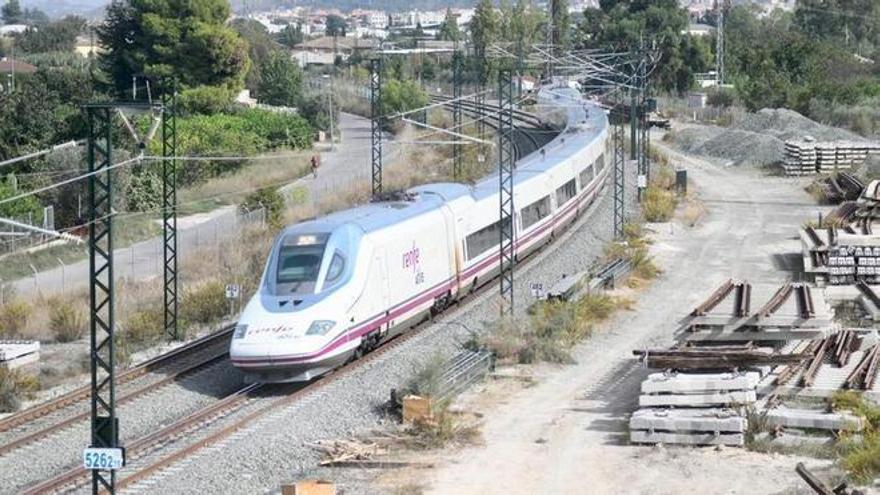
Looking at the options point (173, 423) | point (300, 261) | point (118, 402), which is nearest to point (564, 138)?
point (300, 261)

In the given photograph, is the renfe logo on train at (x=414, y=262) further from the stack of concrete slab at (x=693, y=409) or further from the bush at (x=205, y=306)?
the stack of concrete slab at (x=693, y=409)

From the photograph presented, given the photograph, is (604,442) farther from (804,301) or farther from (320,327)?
(804,301)

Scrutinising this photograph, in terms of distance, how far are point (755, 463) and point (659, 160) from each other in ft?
155

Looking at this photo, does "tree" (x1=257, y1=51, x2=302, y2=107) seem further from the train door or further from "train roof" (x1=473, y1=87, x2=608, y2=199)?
the train door

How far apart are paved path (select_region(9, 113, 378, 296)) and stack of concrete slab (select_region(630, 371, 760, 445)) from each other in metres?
20.6

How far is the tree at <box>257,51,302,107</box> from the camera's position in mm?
96875

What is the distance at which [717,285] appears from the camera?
119ft

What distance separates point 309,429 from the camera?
22.1 metres

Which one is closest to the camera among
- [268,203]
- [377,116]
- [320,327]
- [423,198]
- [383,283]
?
[320,327]

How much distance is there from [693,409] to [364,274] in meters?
6.58

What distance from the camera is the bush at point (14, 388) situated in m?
24.2

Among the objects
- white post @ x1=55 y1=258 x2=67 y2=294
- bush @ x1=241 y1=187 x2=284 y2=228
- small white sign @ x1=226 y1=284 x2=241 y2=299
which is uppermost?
small white sign @ x1=226 y1=284 x2=241 y2=299

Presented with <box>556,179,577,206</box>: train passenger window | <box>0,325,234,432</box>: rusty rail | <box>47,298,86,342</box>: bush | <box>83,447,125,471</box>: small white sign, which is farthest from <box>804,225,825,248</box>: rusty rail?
<box>83,447,125,471</box>: small white sign

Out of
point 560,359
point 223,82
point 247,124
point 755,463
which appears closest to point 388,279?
point 560,359
